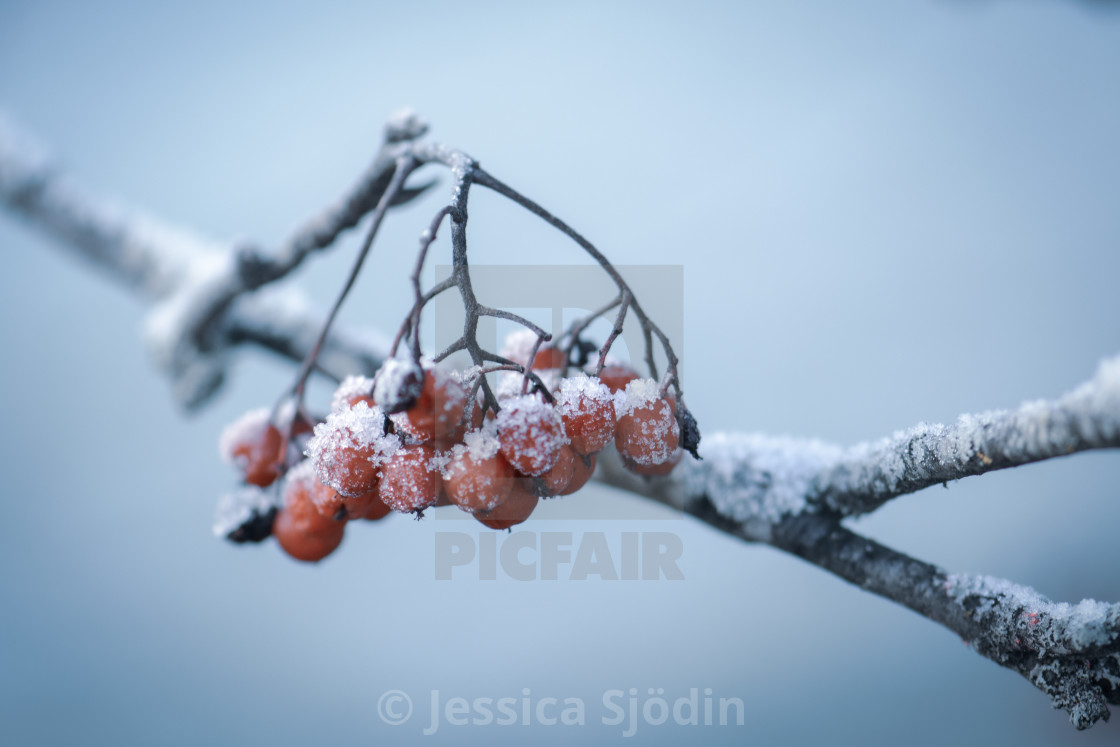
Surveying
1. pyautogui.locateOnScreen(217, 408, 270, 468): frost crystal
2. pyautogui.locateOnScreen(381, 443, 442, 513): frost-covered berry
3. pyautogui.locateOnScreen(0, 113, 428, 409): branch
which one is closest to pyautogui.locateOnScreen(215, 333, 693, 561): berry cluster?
pyautogui.locateOnScreen(381, 443, 442, 513): frost-covered berry

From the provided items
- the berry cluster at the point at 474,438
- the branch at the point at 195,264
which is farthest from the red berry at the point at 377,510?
the branch at the point at 195,264

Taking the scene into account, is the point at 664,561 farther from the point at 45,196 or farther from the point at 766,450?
the point at 45,196

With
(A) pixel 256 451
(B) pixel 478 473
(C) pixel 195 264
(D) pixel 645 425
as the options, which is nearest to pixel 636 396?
(D) pixel 645 425

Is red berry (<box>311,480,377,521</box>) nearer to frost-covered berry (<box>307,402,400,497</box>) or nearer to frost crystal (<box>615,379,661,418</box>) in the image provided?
frost-covered berry (<box>307,402,400,497</box>)

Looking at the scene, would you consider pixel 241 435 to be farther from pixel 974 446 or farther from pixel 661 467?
pixel 974 446

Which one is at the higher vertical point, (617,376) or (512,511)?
(617,376)

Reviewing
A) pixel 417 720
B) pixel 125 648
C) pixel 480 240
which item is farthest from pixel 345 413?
pixel 125 648
